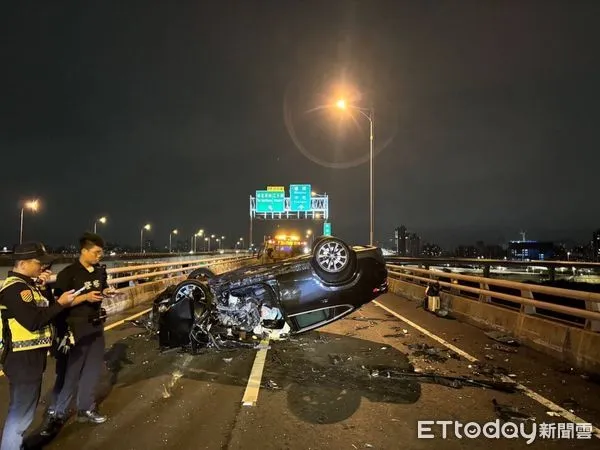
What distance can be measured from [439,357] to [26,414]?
6.26 meters

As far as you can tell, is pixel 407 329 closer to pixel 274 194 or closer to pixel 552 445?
pixel 552 445

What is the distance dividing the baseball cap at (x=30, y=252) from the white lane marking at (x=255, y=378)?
280cm

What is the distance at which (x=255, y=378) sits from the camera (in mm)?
6707

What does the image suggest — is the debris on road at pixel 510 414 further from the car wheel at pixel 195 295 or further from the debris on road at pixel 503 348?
the car wheel at pixel 195 295

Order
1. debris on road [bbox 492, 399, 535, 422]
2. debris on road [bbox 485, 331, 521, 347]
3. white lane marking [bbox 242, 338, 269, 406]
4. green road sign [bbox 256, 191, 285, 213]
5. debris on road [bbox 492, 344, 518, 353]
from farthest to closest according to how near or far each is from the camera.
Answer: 1. green road sign [bbox 256, 191, 285, 213]
2. debris on road [bbox 485, 331, 521, 347]
3. debris on road [bbox 492, 344, 518, 353]
4. white lane marking [bbox 242, 338, 269, 406]
5. debris on road [bbox 492, 399, 535, 422]

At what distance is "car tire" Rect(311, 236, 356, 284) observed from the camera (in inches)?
310

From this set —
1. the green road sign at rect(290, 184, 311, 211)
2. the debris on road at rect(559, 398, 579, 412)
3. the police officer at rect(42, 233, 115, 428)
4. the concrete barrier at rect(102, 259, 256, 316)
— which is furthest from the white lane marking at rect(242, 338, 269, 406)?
the green road sign at rect(290, 184, 311, 211)

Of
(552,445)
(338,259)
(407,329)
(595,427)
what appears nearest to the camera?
(552,445)

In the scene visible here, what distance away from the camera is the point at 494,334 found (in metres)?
10.3

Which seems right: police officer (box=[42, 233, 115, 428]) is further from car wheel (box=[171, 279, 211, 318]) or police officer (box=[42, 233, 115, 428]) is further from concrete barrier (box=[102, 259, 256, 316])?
concrete barrier (box=[102, 259, 256, 316])

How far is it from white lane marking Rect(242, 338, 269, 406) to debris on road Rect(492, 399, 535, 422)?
2.77m

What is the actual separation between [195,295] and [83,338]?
132 inches

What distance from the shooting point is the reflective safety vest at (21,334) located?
3.76m

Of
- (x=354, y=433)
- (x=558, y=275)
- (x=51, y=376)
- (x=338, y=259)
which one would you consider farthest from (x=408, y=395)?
(x=558, y=275)
